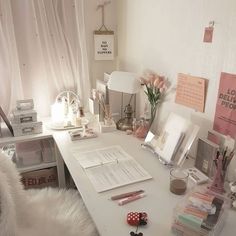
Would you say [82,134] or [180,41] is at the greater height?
[180,41]

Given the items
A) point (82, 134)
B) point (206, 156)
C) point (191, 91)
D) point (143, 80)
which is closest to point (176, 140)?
point (206, 156)

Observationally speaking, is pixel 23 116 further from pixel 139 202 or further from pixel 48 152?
pixel 139 202

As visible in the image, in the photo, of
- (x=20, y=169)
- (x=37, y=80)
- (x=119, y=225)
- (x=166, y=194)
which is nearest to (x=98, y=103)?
(x=37, y=80)

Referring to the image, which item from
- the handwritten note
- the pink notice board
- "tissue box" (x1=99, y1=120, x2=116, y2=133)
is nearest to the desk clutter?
"tissue box" (x1=99, y1=120, x2=116, y2=133)

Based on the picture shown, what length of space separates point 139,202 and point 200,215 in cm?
26

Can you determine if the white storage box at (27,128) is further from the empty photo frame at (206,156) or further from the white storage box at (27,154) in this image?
the empty photo frame at (206,156)

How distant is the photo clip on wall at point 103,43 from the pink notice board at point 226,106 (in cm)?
106

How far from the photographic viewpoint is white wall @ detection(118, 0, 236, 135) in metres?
1.12

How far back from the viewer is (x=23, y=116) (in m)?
1.70

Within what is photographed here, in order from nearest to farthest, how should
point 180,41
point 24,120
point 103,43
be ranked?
point 180,41, point 24,120, point 103,43

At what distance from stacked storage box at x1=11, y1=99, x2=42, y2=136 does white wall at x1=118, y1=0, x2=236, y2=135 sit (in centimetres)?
79

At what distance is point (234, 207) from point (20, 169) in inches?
52.6

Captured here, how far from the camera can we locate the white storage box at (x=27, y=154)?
5.81 feet

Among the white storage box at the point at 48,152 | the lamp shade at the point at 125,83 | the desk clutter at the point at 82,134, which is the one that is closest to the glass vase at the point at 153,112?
the lamp shade at the point at 125,83
